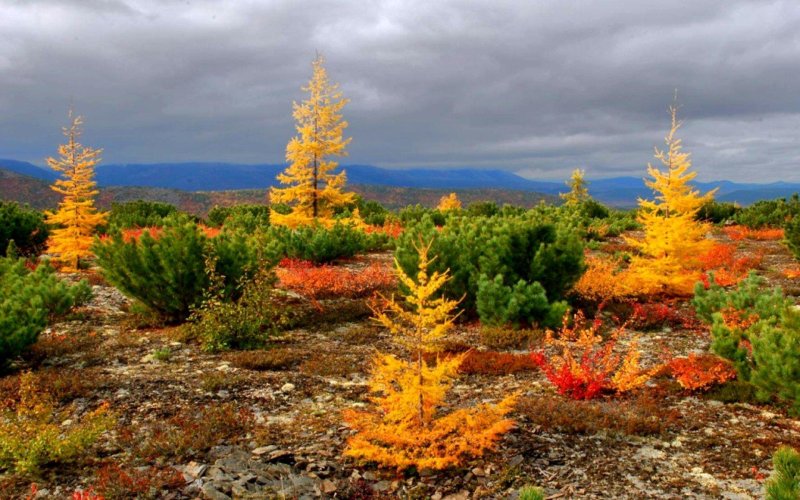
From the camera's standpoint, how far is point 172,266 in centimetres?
1052

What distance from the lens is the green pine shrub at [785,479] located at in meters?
3.31

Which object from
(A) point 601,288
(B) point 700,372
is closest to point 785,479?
(B) point 700,372

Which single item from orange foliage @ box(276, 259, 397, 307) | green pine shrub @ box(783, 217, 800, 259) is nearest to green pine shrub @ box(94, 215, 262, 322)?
orange foliage @ box(276, 259, 397, 307)

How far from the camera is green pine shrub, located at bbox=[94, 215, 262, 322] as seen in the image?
1058 centimetres

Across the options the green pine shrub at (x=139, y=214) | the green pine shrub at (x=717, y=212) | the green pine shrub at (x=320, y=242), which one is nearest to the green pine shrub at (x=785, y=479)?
the green pine shrub at (x=320, y=242)

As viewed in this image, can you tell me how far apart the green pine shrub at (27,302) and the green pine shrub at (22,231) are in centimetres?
778

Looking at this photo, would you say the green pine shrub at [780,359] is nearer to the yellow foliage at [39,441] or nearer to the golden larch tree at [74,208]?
the yellow foliage at [39,441]

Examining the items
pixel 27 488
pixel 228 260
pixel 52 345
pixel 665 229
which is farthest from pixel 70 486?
pixel 665 229

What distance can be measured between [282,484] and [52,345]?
640cm

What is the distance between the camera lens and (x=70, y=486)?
498 centimetres

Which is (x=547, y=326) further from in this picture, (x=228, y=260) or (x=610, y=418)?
(x=228, y=260)

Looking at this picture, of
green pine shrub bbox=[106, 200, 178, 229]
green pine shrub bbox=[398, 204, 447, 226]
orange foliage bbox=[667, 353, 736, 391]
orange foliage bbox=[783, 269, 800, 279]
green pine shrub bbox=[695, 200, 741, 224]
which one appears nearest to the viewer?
orange foliage bbox=[667, 353, 736, 391]

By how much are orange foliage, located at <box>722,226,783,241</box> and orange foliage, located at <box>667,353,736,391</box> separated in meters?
19.7

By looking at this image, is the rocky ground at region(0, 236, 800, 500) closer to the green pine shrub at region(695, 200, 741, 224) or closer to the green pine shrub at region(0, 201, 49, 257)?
the green pine shrub at region(0, 201, 49, 257)
